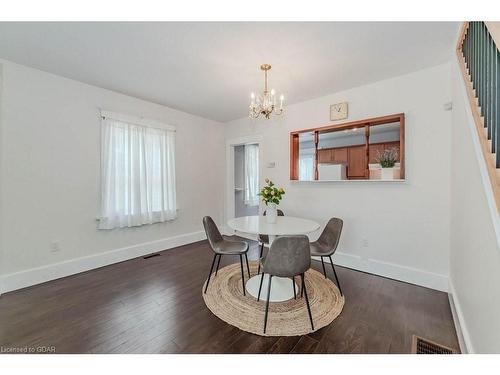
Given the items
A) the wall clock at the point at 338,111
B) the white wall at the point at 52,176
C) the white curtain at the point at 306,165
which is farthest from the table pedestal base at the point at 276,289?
the white curtain at the point at 306,165

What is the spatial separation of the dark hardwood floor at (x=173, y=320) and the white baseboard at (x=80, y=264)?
116mm

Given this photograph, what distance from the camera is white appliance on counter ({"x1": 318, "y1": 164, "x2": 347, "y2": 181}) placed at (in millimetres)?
3219

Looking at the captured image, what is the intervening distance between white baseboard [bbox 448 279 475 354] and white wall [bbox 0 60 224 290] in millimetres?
3873

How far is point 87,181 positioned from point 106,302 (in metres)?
1.70

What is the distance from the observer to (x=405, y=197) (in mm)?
2604

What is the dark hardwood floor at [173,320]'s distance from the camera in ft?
5.08

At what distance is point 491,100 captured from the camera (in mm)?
1172

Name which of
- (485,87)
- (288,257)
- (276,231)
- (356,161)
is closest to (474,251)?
(485,87)

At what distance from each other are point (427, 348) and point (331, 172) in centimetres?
223

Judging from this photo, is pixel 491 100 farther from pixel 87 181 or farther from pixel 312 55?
pixel 87 181

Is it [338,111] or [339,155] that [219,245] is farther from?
[339,155]

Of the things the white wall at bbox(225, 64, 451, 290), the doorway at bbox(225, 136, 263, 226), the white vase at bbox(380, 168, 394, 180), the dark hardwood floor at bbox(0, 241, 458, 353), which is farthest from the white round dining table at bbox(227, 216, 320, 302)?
the doorway at bbox(225, 136, 263, 226)

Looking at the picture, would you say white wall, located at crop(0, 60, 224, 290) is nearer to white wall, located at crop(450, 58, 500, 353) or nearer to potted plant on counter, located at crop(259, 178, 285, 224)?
potted plant on counter, located at crop(259, 178, 285, 224)

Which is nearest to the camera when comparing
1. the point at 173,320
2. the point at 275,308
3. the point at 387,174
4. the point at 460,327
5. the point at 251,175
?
the point at 460,327
